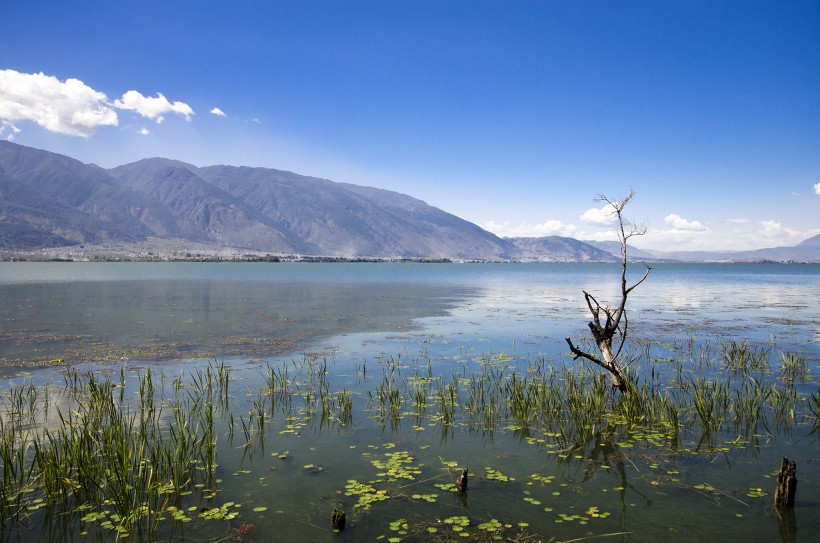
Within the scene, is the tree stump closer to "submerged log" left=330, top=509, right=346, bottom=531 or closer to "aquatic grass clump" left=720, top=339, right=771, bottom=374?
"submerged log" left=330, top=509, right=346, bottom=531

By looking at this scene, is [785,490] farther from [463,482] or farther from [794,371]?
[794,371]

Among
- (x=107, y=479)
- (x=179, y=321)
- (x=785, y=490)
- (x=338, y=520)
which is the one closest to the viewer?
(x=338, y=520)

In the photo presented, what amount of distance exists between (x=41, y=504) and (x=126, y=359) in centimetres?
1369

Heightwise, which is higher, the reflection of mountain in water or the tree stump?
the tree stump

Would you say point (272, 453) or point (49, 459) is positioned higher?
point (49, 459)

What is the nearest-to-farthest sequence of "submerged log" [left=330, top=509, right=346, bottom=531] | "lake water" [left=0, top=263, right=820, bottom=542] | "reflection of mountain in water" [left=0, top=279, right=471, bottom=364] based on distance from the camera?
"submerged log" [left=330, top=509, right=346, bottom=531]
"lake water" [left=0, top=263, right=820, bottom=542]
"reflection of mountain in water" [left=0, top=279, right=471, bottom=364]

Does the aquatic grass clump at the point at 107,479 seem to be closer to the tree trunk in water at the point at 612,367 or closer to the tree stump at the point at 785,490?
the tree stump at the point at 785,490

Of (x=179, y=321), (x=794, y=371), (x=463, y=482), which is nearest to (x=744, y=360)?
(x=794, y=371)

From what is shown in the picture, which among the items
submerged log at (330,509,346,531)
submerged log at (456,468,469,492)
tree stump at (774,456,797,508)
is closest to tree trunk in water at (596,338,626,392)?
tree stump at (774,456,797,508)

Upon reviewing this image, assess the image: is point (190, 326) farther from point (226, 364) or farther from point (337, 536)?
point (337, 536)

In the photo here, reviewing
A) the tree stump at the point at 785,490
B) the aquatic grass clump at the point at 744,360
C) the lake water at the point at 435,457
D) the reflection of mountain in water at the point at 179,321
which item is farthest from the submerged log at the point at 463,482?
the reflection of mountain in water at the point at 179,321

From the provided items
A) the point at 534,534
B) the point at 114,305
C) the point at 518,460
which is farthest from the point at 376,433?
the point at 114,305

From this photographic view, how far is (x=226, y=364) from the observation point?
811 inches

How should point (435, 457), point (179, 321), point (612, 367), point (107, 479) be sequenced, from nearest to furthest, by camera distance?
point (107, 479)
point (435, 457)
point (612, 367)
point (179, 321)
